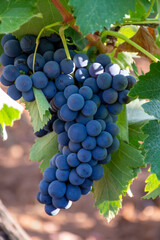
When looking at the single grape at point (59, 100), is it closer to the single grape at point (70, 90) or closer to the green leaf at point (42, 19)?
the single grape at point (70, 90)

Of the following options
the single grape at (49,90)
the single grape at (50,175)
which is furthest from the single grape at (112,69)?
the single grape at (50,175)

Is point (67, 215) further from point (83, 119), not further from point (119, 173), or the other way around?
point (83, 119)

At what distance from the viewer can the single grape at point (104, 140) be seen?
584mm

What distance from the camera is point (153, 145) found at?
56cm

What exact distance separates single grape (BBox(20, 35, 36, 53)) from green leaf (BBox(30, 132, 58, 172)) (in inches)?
7.5

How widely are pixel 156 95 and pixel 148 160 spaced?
12cm

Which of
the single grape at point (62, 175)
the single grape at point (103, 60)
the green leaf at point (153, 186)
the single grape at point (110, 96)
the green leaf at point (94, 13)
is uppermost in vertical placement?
the green leaf at point (94, 13)

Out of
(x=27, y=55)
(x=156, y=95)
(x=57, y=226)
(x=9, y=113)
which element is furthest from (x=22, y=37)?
(x=57, y=226)

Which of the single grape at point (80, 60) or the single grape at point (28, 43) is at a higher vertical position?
the single grape at point (28, 43)

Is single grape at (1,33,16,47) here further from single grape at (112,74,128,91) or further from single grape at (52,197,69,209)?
single grape at (52,197,69,209)

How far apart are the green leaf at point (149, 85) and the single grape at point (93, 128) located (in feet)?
0.26

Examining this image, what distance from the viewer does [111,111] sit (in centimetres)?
61

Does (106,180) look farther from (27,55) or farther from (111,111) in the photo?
(27,55)

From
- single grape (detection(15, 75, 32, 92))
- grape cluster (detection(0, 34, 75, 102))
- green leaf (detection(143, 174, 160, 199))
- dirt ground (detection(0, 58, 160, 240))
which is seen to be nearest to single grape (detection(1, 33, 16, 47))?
grape cluster (detection(0, 34, 75, 102))
